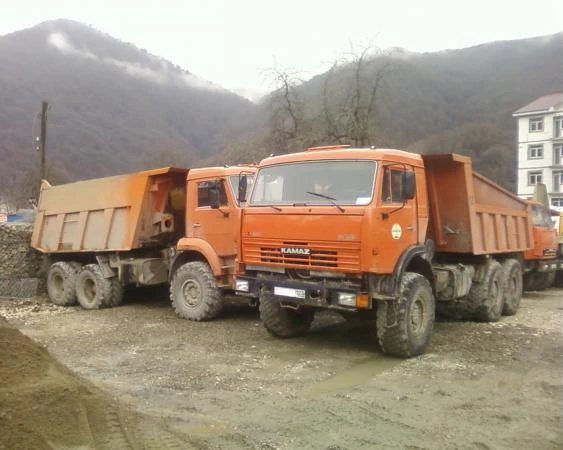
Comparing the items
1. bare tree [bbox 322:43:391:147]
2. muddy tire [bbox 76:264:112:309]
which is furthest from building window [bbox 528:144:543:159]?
muddy tire [bbox 76:264:112:309]

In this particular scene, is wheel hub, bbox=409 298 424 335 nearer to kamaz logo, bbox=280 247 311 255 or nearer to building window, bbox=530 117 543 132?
kamaz logo, bbox=280 247 311 255

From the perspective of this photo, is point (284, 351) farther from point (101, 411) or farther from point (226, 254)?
point (101, 411)

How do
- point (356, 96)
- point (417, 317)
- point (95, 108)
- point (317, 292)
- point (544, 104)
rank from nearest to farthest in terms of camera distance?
point (317, 292)
point (417, 317)
point (356, 96)
point (544, 104)
point (95, 108)

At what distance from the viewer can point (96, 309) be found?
1182 centimetres

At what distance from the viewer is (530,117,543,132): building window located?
162 feet

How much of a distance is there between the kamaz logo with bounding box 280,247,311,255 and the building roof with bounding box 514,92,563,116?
1817 inches

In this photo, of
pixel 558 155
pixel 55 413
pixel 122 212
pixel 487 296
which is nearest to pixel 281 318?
pixel 487 296

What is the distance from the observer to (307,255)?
Answer: 722 cm

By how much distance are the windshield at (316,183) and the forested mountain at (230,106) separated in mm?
17434

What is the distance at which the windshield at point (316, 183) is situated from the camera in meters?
7.10

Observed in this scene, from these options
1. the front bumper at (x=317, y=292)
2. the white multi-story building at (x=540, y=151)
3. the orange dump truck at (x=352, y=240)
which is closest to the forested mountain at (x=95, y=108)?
the white multi-story building at (x=540, y=151)

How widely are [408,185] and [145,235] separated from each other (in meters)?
5.99

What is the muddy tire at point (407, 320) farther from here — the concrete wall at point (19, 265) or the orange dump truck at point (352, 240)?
the concrete wall at point (19, 265)

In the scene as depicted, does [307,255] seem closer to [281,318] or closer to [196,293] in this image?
[281,318]
